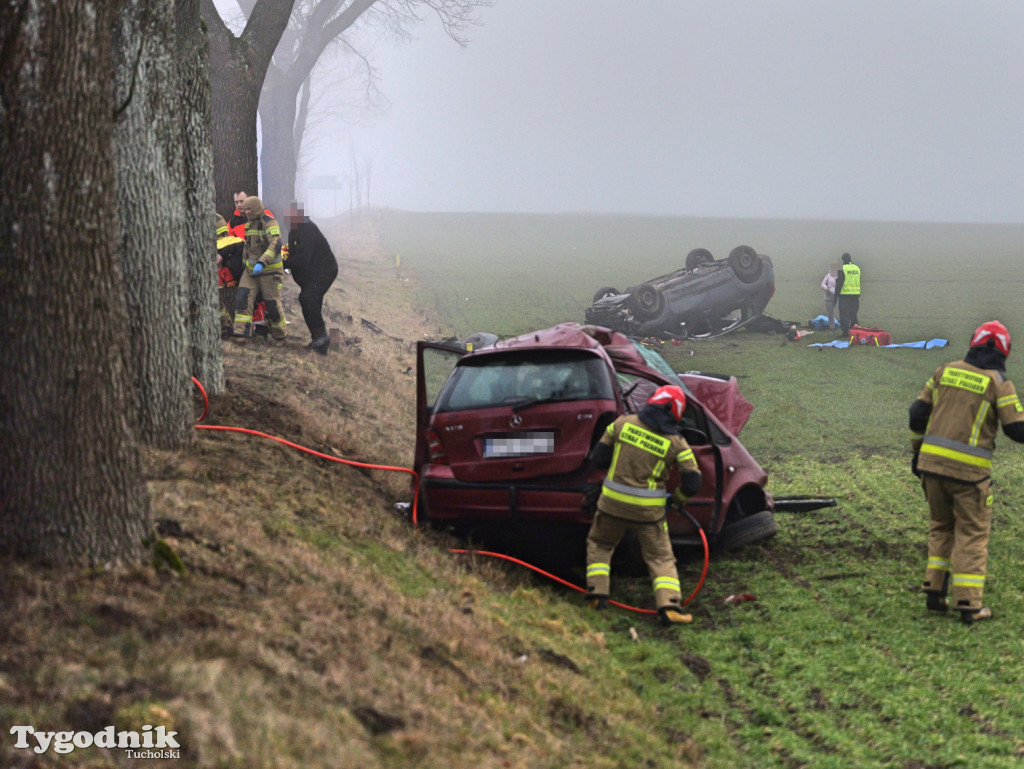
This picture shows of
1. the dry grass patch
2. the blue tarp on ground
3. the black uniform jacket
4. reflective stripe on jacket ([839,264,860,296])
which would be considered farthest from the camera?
reflective stripe on jacket ([839,264,860,296])

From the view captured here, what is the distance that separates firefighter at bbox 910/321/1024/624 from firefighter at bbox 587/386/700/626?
1.54 m

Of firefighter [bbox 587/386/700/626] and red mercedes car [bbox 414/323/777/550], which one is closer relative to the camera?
firefighter [bbox 587/386/700/626]

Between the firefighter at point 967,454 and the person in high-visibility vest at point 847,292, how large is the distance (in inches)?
523

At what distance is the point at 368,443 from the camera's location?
366 inches

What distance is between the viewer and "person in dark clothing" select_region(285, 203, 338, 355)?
39.0 ft

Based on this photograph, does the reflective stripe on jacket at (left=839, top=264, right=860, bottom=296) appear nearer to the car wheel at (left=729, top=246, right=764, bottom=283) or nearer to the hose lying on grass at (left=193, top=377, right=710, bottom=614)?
the car wheel at (left=729, top=246, right=764, bottom=283)

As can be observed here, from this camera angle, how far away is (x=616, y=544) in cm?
625

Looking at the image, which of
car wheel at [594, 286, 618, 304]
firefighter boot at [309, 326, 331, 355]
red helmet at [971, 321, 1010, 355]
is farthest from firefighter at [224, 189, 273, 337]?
car wheel at [594, 286, 618, 304]

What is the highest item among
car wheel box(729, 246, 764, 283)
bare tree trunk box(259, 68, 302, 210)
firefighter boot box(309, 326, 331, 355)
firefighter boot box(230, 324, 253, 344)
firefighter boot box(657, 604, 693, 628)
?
bare tree trunk box(259, 68, 302, 210)

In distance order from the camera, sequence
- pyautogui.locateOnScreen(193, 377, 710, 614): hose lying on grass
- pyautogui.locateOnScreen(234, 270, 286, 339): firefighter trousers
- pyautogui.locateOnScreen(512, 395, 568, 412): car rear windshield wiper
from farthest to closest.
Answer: pyautogui.locateOnScreen(234, 270, 286, 339): firefighter trousers
pyautogui.locateOnScreen(512, 395, 568, 412): car rear windshield wiper
pyautogui.locateOnScreen(193, 377, 710, 614): hose lying on grass

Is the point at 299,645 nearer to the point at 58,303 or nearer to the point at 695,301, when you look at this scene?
the point at 58,303

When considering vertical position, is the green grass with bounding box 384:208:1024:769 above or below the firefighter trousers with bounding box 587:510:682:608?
below

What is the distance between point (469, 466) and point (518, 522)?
0.48 metres

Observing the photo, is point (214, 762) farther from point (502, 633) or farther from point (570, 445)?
point (570, 445)
